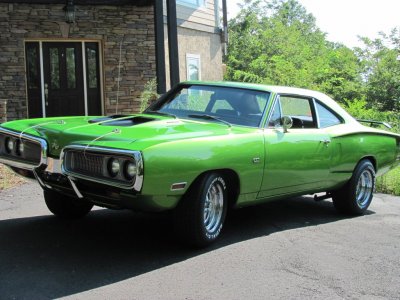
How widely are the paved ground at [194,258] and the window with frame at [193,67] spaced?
10.0 m

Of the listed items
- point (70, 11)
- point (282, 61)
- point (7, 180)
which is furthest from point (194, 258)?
point (282, 61)

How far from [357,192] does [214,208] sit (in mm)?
2435

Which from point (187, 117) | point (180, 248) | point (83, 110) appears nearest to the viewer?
point (180, 248)

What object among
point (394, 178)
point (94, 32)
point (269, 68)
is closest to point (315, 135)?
point (394, 178)

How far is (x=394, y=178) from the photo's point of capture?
9008 mm

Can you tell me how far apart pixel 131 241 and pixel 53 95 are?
8.29 metres

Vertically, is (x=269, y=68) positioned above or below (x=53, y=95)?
above

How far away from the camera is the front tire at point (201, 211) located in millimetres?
4441

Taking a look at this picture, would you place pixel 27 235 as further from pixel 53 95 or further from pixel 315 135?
pixel 53 95

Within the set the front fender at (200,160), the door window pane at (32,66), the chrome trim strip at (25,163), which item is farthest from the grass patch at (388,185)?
the door window pane at (32,66)

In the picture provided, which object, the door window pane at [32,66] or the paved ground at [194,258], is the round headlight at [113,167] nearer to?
the paved ground at [194,258]

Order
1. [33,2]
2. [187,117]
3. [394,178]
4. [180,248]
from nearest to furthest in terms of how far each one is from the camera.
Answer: [180,248] < [187,117] < [394,178] < [33,2]

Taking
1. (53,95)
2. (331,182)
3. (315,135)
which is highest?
(53,95)

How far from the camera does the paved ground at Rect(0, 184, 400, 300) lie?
3.80m
